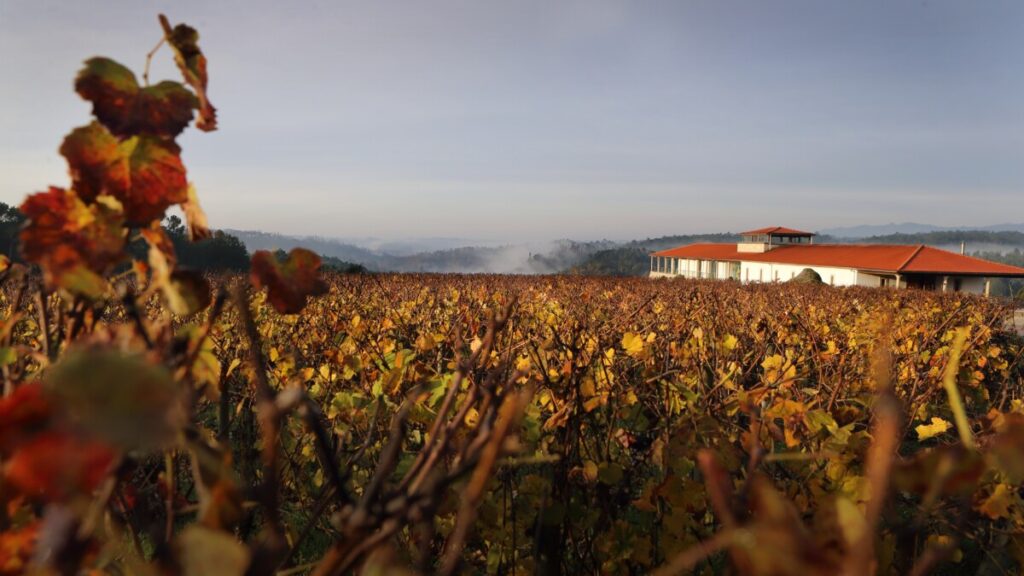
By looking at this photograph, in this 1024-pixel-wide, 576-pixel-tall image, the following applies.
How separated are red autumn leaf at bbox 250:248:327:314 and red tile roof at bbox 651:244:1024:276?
132 feet

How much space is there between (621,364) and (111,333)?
2229 mm

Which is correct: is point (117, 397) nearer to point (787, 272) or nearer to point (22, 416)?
point (22, 416)

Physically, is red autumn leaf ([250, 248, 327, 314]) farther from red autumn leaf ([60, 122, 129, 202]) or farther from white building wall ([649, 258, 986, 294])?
white building wall ([649, 258, 986, 294])

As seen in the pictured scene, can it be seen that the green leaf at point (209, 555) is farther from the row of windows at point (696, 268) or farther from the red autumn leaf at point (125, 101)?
the row of windows at point (696, 268)

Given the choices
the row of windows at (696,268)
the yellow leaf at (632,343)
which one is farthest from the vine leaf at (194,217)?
the row of windows at (696,268)

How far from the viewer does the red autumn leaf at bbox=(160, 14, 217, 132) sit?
32.1 inches

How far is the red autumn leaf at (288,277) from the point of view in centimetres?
87

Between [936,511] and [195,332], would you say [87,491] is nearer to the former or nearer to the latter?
[195,332]

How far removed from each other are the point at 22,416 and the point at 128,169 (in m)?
0.42

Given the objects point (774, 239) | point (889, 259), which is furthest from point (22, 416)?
point (774, 239)

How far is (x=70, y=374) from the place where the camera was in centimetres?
38

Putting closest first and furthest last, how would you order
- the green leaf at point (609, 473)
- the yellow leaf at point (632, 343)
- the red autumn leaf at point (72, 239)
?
the red autumn leaf at point (72, 239) < the green leaf at point (609, 473) < the yellow leaf at point (632, 343)

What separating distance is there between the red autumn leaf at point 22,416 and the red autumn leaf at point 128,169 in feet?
1.26

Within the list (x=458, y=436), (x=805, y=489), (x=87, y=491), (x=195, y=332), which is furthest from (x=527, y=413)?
(x=87, y=491)
